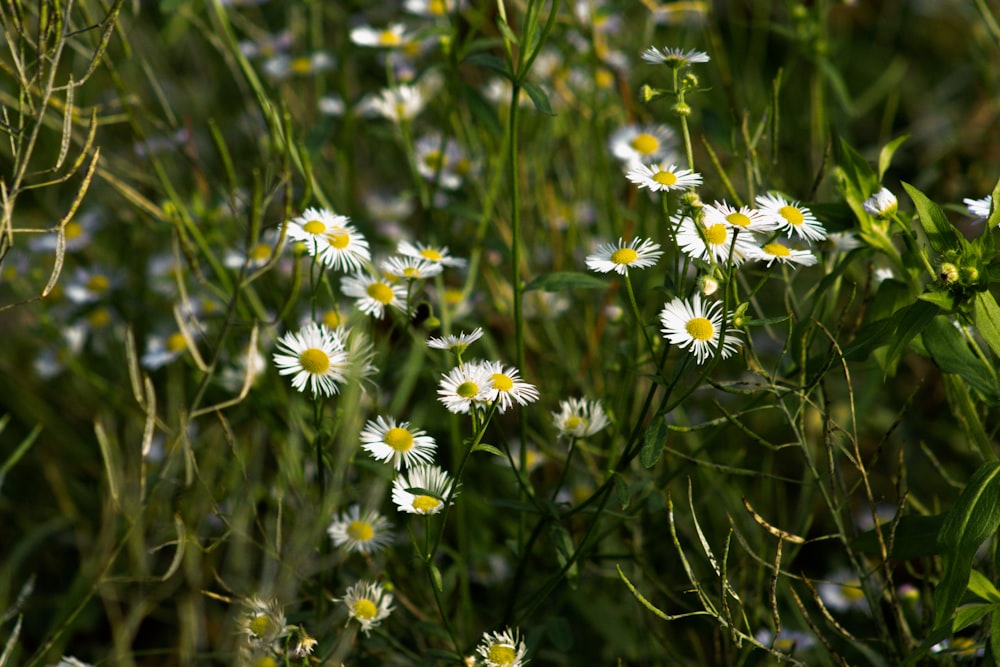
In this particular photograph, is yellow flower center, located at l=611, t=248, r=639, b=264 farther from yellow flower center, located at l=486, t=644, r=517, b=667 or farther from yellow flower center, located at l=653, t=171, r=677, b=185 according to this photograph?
yellow flower center, located at l=486, t=644, r=517, b=667

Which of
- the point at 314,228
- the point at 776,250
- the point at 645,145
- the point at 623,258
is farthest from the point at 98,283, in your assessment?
the point at 776,250

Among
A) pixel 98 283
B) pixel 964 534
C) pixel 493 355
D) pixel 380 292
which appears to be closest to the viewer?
pixel 964 534

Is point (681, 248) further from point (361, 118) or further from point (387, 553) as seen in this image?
point (361, 118)

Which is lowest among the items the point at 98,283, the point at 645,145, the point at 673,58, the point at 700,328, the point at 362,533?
the point at 98,283

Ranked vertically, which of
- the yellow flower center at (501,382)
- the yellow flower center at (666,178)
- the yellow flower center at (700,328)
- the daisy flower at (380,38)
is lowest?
the daisy flower at (380,38)

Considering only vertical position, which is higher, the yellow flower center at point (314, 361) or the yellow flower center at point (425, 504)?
the yellow flower center at point (314, 361)

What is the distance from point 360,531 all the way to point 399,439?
6.0 inches

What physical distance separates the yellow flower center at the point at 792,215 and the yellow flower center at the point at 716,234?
0.05m

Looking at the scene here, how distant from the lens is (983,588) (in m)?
0.75

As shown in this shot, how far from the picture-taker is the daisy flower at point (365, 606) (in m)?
0.80

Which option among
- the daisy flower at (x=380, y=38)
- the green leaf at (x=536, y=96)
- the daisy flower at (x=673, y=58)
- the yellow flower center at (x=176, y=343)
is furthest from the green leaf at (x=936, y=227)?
the yellow flower center at (x=176, y=343)

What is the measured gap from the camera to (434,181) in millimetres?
1231

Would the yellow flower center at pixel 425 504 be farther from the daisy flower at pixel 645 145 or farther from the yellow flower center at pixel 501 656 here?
the daisy flower at pixel 645 145

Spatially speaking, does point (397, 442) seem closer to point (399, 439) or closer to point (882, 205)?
Answer: point (399, 439)
